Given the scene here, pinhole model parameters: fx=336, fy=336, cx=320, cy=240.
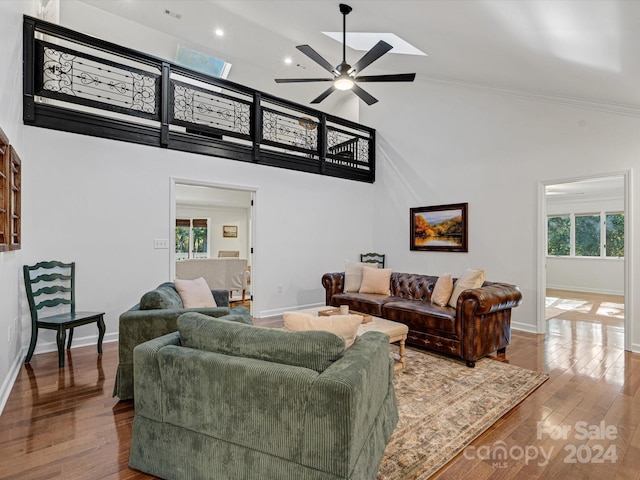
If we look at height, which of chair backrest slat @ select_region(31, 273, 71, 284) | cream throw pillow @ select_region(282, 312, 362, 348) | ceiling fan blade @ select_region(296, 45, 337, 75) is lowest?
cream throw pillow @ select_region(282, 312, 362, 348)

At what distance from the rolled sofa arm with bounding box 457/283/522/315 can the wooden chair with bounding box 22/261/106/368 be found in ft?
12.4

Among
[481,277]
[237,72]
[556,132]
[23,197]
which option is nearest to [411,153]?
[556,132]

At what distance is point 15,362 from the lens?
122 inches

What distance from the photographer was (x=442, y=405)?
2.55m

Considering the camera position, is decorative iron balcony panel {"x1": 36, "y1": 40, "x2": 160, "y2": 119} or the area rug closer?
the area rug

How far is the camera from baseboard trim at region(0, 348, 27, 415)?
2.47m

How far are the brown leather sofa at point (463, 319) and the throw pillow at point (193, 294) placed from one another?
2.09 metres

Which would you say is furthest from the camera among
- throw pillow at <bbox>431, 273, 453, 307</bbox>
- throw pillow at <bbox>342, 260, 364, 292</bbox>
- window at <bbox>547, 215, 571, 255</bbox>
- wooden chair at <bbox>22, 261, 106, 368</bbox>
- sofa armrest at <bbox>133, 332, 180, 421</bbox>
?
window at <bbox>547, 215, 571, 255</bbox>

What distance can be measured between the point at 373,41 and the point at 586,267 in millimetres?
7859

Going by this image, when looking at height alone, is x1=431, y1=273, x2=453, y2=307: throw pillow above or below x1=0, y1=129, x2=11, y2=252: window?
below

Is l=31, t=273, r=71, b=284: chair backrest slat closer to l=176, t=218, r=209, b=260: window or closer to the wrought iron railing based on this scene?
the wrought iron railing

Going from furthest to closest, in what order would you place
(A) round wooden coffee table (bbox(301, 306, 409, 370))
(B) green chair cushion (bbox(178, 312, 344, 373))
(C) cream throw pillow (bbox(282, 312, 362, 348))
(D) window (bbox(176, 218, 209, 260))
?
(D) window (bbox(176, 218, 209, 260))
(A) round wooden coffee table (bbox(301, 306, 409, 370))
(C) cream throw pillow (bbox(282, 312, 362, 348))
(B) green chair cushion (bbox(178, 312, 344, 373))

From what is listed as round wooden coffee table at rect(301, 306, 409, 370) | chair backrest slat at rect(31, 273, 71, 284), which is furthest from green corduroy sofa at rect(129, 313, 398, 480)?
chair backrest slat at rect(31, 273, 71, 284)

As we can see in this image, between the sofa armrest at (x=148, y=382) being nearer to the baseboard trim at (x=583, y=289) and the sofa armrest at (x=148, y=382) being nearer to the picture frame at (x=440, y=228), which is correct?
the picture frame at (x=440, y=228)
